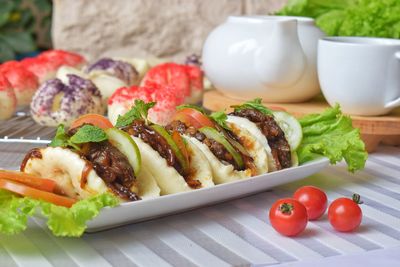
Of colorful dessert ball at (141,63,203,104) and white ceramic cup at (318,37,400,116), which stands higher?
white ceramic cup at (318,37,400,116)

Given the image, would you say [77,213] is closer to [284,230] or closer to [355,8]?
[284,230]

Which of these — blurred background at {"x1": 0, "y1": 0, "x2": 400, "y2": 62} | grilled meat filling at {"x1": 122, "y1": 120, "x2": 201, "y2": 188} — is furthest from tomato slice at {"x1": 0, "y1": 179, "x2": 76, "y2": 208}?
blurred background at {"x1": 0, "y1": 0, "x2": 400, "y2": 62}

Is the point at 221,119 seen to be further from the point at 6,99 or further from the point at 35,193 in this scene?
the point at 6,99

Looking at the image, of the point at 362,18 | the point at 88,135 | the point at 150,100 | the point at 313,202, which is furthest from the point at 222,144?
the point at 362,18

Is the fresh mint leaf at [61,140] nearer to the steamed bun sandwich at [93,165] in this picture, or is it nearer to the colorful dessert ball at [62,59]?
the steamed bun sandwich at [93,165]

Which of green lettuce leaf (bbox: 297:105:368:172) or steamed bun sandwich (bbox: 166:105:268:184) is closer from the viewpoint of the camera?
steamed bun sandwich (bbox: 166:105:268:184)

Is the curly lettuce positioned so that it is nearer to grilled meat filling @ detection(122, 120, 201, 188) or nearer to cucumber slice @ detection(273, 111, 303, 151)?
cucumber slice @ detection(273, 111, 303, 151)

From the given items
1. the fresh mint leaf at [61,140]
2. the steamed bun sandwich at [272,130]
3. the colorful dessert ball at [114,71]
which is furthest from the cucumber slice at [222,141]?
the colorful dessert ball at [114,71]
